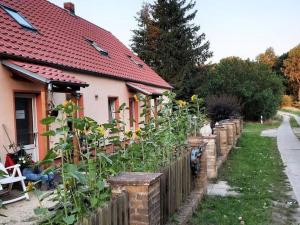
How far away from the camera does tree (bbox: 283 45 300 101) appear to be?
7050cm

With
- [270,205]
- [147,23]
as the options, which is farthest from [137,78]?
[147,23]

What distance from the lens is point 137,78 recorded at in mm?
18141

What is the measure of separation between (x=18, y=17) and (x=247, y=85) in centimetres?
2405

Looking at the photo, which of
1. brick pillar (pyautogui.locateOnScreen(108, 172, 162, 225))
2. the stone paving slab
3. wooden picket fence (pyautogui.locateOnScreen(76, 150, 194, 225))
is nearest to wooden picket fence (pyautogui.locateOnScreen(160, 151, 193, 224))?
wooden picket fence (pyautogui.locateOnScreen(76, 150, 194, 225))

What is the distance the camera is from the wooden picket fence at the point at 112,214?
290cm

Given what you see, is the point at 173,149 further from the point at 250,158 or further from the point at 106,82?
the point at 106,82

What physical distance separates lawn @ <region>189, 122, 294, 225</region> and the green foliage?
20.4m

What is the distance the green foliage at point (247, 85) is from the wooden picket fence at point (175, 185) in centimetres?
2627

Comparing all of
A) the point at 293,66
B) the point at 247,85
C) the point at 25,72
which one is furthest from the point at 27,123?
the point at 293,66

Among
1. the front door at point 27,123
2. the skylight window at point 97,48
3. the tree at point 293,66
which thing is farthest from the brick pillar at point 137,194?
the tree at point 293,66

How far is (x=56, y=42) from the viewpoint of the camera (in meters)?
12.5

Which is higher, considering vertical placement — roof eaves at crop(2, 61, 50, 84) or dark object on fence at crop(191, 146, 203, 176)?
roof eaves at crop(2, 61, 50, 84)

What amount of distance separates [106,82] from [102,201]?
37.0 ft

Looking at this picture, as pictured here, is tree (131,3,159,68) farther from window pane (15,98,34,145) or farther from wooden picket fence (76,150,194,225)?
wooden picket fence (76,150,194,225)
